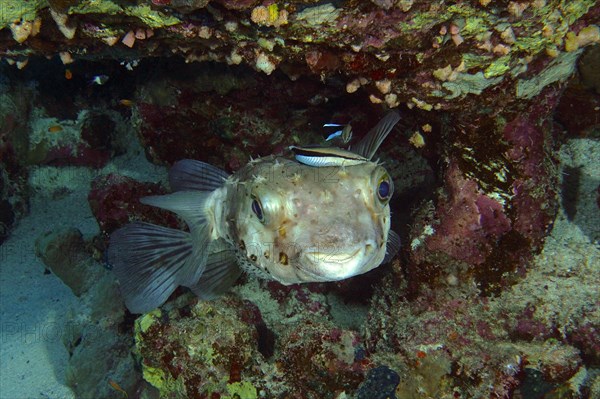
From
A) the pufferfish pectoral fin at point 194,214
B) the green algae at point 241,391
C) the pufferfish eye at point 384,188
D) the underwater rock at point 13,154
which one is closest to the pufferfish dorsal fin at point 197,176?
the pufferfish pectoral fin at point 194,214

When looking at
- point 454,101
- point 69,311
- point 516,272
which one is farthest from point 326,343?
point 69,311

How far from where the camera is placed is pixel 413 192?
5.09 meters

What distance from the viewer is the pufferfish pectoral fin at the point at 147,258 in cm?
398

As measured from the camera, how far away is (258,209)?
2.90 metres

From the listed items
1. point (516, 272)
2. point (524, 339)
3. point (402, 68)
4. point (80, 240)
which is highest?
point (402, 68)

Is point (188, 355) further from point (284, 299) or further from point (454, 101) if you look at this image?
point (454, 101)

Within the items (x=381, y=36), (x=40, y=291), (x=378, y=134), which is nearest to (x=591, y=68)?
(x=378, y=134)

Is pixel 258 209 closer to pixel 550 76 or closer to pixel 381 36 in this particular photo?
pixel 381 36

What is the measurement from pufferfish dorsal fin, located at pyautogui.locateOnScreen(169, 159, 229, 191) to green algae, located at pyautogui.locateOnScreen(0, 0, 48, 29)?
1674 mm

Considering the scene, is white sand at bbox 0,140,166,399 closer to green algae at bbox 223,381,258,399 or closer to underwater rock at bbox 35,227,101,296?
underwater rock at bbox 35,227,101,296

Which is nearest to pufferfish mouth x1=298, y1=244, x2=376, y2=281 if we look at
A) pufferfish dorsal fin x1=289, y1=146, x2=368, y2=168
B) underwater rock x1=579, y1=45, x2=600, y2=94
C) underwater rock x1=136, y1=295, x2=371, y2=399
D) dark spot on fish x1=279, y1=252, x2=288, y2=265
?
dark spot on fish x1=279, y1=252, x2=288, y2=265

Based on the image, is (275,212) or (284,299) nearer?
(275,212)

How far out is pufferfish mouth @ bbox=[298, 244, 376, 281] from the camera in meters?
2.44

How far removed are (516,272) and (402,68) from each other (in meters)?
2.11
